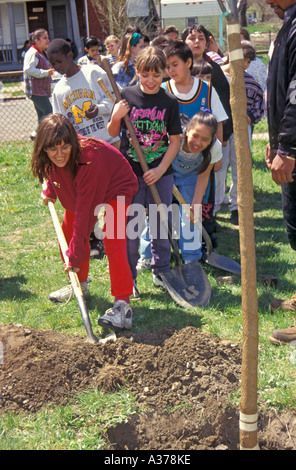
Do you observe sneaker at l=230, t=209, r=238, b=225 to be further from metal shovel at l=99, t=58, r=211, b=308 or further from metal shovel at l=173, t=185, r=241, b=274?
metal shovel at l=99, t=58, r=211, b=308

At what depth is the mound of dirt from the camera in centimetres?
287

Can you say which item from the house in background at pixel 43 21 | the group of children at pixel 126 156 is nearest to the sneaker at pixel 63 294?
the group of children at pixel 126 156

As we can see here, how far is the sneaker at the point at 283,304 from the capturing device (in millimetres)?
3924

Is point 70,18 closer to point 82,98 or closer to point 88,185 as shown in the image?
point 82,98

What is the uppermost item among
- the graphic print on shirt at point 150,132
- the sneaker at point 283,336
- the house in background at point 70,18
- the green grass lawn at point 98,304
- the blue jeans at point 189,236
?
the house in background at point 70,18

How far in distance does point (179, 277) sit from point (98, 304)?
2.19 feet

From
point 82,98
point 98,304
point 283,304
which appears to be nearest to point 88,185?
point 98,304

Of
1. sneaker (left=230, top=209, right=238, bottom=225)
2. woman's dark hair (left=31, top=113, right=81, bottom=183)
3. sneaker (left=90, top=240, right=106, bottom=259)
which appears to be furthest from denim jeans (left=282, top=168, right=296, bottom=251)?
sneaker (left=230, top=209, right=238, bottom=225)

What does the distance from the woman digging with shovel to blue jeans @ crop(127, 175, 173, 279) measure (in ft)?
0.87

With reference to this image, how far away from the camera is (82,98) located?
4.79m

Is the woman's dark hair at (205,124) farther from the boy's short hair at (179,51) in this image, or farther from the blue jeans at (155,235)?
the boy's short hair at (179,51)

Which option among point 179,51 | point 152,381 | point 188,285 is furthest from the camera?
point 179,51

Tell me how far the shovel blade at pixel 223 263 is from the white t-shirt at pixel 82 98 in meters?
1.50

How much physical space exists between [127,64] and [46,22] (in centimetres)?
2337
